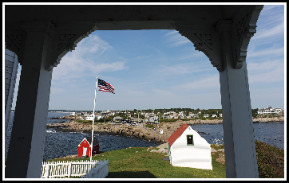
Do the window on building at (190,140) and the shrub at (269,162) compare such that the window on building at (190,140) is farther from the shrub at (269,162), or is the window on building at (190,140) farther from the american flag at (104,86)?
the american flag at (104,86)

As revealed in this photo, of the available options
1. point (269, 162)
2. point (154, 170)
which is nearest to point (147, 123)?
point (154, 170)

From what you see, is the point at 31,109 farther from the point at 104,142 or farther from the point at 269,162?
the point at 104,142

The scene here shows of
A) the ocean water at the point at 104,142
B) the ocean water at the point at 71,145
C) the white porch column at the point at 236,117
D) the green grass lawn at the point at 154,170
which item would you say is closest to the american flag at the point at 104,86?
the green grass lawn at the point at 154,170

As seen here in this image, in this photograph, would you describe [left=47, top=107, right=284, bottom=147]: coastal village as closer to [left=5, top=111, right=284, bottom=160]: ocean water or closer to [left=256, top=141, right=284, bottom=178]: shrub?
[left=5, top=111, right=284, bottom=160]: ocean water

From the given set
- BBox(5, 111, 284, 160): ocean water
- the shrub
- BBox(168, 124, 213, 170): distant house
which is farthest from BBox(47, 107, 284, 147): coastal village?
the shrub

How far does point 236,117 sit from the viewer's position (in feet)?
6.85

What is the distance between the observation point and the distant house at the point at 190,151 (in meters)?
15.4

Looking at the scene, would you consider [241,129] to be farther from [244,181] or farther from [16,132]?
[16,132]

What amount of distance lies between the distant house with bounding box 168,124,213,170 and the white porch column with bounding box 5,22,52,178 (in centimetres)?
1495

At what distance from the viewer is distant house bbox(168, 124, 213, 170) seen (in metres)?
15.4

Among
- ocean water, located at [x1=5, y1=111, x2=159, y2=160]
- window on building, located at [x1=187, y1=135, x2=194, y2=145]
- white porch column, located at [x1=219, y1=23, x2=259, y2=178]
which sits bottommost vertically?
ocean water, located at [x1=5, y1=111, x2=159, y2=160]

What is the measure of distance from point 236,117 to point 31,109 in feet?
8.77

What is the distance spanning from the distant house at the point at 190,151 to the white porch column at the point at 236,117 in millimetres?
14379

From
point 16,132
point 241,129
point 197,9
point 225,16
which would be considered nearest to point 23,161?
point 16,132
